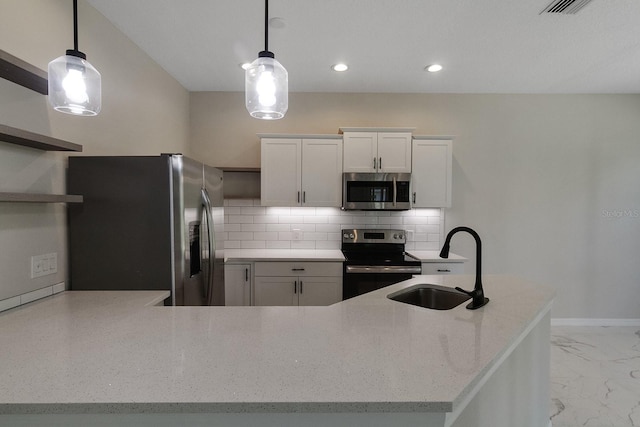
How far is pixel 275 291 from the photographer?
300 cm

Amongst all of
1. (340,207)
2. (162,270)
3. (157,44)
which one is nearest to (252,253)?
(340,207)

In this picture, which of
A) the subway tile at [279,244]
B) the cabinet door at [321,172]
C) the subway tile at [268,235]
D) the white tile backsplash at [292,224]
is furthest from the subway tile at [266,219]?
the cabinet door at [321,172]

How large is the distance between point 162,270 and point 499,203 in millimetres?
3595

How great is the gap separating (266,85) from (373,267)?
2.12 m

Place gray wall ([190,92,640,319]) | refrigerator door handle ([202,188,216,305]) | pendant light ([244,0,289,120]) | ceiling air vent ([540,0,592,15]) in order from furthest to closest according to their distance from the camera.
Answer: gray wall ([190,92,640,319]) < refrigerator door handle ([202,188,216,305]) < ceiling air vent ([540,0,592,15]) < pendant light ([244,0,289,120])

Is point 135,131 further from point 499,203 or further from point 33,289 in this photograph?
point 499,203

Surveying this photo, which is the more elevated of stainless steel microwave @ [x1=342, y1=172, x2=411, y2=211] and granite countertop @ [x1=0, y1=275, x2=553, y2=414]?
stainless steel microwave @ [x1=342, y1=172, x2=411, y2=211]

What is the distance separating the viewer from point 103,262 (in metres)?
1.80

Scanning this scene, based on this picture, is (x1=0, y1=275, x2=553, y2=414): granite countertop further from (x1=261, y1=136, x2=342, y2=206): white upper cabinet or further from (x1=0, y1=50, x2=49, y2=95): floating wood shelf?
(x1=261, y1=136, x2=342, y2=206): white upper cabinet

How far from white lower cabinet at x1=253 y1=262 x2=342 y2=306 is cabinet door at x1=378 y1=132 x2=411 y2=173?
118cm

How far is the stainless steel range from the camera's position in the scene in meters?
2.96

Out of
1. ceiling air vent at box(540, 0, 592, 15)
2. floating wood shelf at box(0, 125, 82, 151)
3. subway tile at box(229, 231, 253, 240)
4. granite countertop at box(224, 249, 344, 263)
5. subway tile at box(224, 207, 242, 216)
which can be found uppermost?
ceiling air vent at box(540, 0, 592, 15)

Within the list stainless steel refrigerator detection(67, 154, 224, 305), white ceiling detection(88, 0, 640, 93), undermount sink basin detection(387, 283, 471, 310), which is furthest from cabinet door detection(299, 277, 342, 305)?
white ceiling detection(88, 0, 640, 93)

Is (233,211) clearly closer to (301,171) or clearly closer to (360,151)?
A: (301,171)
